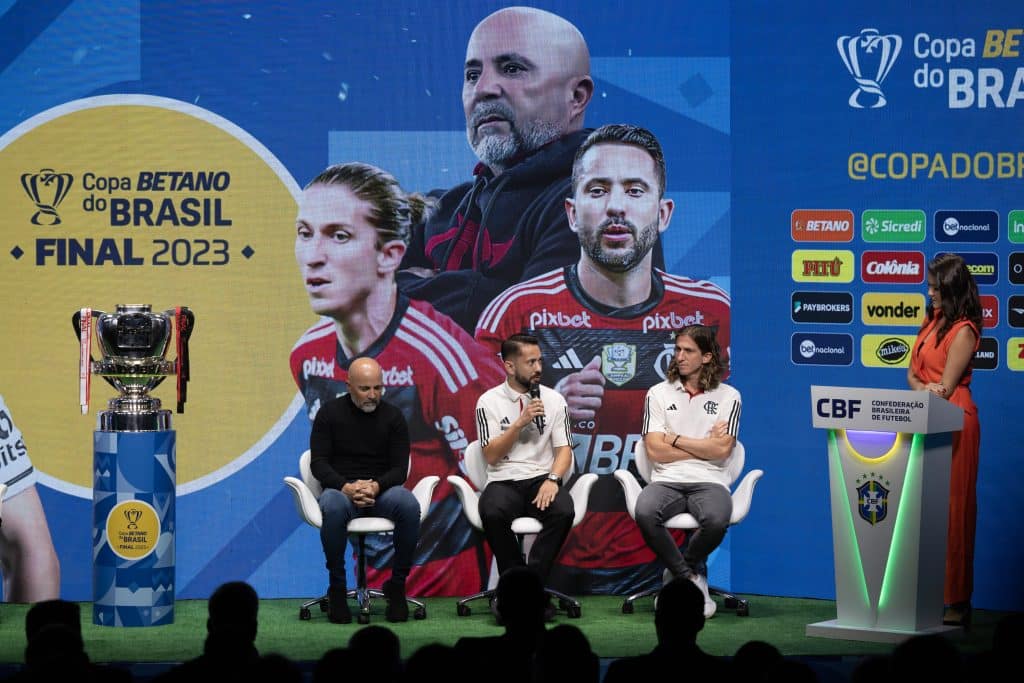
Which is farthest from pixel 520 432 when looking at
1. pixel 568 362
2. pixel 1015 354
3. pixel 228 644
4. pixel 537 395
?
pixel 228 644

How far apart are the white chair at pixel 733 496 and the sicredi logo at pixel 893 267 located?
1.07 meters

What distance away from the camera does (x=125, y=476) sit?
652cm

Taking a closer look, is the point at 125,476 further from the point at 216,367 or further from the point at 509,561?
the point at 509,561

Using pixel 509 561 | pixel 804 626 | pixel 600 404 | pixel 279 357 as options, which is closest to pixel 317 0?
pixel 279 357

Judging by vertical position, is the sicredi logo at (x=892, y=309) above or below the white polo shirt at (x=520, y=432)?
above

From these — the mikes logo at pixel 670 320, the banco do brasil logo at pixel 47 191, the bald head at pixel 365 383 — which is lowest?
the bald head at pixel 365 383

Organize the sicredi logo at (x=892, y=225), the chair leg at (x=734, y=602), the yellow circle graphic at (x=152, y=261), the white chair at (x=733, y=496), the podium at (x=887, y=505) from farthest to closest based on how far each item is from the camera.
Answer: the yellow circle graphic at (x=152, y=261) → the sicredi logo at (x=892, y=225) → the chair leg at (x=734, y=602) → the white chair at (x=733, y=496) → the podium at (x=887, y=505)

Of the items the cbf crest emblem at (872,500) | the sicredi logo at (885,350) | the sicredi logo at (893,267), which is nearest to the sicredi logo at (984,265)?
the sicredi logo at (893,267)

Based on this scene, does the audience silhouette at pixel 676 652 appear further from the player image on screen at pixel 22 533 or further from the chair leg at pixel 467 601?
the player image on screen at pixel 22 533

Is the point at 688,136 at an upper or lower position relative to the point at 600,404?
upper

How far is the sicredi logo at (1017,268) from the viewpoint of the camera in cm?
711

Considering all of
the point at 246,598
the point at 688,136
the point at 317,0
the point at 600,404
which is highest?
the point at 317,0

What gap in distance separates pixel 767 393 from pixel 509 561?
1652mm

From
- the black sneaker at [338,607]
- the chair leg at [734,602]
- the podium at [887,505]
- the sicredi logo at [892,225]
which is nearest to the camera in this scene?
the podium at [887,505]
